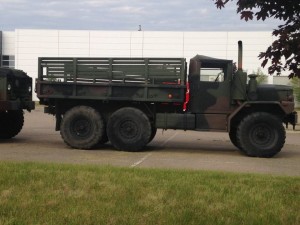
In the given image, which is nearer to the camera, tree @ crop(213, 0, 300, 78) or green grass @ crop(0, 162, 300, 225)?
tree @ crop(213, 0, 300, 78)

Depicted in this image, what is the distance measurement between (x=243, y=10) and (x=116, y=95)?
28.6 feet

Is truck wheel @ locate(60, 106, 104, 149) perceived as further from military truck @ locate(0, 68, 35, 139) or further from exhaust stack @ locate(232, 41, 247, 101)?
exhaust stack @ locate(232, 41, 247, 101)

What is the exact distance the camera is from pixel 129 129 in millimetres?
12781

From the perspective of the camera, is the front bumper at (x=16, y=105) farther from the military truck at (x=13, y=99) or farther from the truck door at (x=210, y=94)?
the truck door at (x=210, y=94)

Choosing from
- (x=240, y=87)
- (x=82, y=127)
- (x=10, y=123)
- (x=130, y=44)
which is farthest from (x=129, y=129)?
(x=130, y=44)

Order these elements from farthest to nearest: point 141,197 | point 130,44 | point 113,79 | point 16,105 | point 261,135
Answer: point 130,44 → point 16,105 → point 113,79 → point 261,135 → point 141,197

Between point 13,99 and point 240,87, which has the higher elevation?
point 240,87

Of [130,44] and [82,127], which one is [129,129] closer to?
[82,127]

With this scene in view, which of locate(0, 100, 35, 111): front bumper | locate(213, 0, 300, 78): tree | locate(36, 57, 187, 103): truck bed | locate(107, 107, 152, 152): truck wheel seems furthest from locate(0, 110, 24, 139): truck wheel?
locate(213, 0, 300, 78): tree

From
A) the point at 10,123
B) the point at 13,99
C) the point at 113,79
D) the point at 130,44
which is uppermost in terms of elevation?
the point at 130,44

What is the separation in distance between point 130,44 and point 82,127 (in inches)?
1821

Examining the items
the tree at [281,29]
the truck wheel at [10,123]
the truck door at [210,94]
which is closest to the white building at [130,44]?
the truck wheel at [10,123]

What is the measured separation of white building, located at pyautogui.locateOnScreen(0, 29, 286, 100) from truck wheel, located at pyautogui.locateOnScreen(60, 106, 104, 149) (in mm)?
42774

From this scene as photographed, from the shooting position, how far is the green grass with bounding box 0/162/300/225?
577 cm
